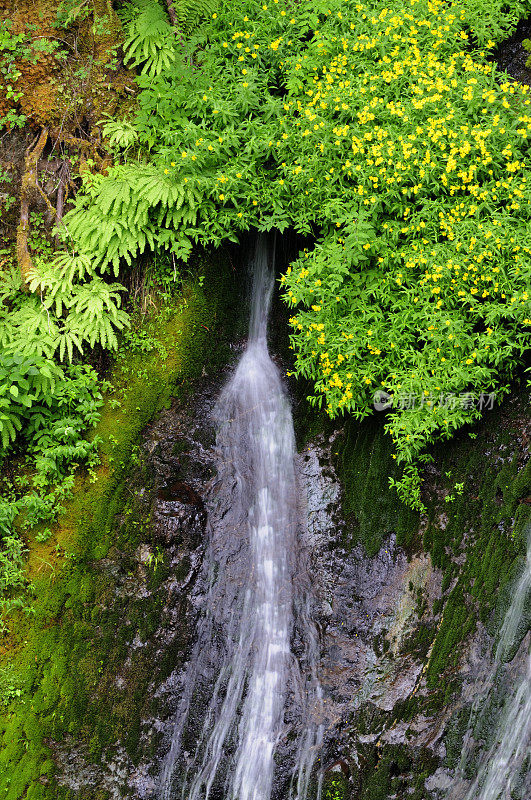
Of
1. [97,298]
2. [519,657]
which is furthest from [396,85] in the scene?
[519,657]

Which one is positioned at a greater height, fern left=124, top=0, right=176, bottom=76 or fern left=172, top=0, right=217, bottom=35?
fern left=172, top=0, right=217, bottom=35

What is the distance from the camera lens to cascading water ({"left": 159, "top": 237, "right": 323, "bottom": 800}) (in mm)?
5949

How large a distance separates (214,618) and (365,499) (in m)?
2.06

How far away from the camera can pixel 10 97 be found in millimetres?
7254

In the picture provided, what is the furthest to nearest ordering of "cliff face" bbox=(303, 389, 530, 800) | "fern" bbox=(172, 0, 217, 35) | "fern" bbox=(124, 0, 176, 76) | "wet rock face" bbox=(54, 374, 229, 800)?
1. "fern" bbox=(172, 0, 217, 35)
2. "fern" bbox=(124, 0, 176, 76)
3. "wet rock face" bbox=(54, 374, 229, 800)
4. "cliff face" bbox=(303, 389, 530, 800)

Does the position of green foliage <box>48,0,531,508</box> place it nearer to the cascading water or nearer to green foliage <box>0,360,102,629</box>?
the cascading water

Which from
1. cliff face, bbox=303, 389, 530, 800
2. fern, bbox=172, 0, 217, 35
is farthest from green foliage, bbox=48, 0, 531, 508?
cliff face, bbox=303, 389, 530, 800

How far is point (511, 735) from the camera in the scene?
459 centimetres

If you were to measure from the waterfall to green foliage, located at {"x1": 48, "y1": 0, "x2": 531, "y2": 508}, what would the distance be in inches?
57.1

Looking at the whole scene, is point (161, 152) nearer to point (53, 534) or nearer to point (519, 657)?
point (53, 534)

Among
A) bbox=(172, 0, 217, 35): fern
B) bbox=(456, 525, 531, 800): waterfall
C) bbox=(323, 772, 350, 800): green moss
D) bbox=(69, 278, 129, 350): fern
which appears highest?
bbox=(172, 0, 217, 35): fern

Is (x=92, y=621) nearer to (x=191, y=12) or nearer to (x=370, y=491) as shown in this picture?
(x=370, y=491)

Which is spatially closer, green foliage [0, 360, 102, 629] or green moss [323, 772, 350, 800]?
green moss [323, 772, 350, 800]

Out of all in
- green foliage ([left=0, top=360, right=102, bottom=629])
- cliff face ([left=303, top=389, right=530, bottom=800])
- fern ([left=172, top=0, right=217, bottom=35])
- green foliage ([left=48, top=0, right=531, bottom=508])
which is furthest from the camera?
fern ([left=172, top=0, right=217, bottom=35])
